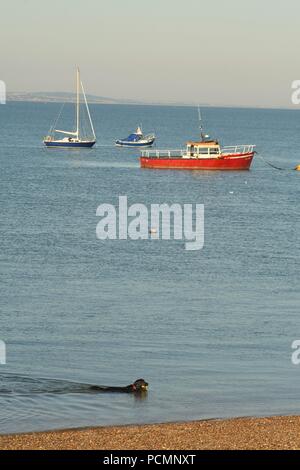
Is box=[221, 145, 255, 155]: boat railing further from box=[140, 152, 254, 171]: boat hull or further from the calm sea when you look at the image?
the calm sea

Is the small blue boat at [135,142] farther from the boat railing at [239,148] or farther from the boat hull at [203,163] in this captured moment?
the boat hull at [203,163]

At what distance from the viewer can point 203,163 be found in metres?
108

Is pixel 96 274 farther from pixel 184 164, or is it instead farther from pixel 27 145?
pixel 27 145

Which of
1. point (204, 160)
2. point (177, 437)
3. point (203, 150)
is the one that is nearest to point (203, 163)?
point (204, 160)

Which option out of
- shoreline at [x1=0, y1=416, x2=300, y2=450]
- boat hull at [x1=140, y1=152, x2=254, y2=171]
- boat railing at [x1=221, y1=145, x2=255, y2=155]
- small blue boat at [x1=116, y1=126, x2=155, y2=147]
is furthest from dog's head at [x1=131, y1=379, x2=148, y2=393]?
small blue boat at [x1=116, y1=126, x2=155, y2=147]

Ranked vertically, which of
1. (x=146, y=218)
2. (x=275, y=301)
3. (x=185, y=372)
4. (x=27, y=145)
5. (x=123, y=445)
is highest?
(x=27, y=145)

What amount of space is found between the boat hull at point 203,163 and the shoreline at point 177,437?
274ft

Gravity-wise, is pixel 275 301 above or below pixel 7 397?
above

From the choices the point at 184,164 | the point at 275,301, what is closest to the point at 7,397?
the point at 275,301

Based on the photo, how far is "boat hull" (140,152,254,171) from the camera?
10812 cm

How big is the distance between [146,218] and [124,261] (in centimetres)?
1926

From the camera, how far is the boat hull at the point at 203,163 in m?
108

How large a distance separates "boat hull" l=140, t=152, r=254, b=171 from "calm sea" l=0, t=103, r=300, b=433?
110 feet

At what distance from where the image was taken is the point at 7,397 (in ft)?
90.5
